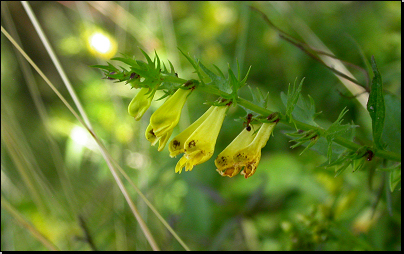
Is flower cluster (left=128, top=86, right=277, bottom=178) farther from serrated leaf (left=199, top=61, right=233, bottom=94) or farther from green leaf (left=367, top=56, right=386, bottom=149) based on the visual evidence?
green leaf (left=367, top=56, right=386, bottom=149)

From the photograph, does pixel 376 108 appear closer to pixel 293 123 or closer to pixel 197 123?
pixel 293 123

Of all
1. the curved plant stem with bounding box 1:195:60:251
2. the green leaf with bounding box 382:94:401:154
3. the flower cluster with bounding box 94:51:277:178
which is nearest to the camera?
the flower cluster with bounding box 94:51:277:178

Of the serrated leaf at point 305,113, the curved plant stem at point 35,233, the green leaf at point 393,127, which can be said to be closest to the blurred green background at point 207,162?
the curved plant stem at point 35,233

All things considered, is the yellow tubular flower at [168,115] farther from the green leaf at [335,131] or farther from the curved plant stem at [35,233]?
the curved plant stem at [35,233]

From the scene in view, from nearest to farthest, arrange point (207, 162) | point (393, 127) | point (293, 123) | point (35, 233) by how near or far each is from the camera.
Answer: point (293, 123)
point (393, 127)
point (35, 233)
point (207, 162)

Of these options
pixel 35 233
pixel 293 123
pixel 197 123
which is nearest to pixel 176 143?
pixel 197 123

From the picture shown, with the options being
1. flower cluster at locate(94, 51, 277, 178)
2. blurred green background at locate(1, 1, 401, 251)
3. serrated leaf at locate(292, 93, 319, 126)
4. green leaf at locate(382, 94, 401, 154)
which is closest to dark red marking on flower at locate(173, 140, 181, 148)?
flower cluster at locate(94, 51, 277, 178)

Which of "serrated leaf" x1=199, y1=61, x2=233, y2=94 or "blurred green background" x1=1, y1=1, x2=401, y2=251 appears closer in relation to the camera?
"serrated leaf" x1=199, y1=61, x2=233, y2=94

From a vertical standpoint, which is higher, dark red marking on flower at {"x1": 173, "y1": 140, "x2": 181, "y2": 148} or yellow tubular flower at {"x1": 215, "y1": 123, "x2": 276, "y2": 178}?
dark red marking on flower at {"x1": 173, "y1": 140, "x2": 181, "y2": 148}
